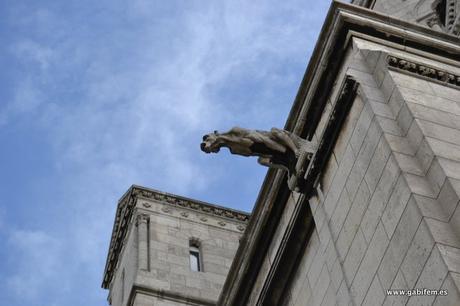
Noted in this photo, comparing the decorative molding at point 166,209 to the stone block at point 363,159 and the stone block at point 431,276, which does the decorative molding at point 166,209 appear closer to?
the stone block at point 363,159

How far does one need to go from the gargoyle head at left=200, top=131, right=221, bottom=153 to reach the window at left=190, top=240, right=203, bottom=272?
1463cm

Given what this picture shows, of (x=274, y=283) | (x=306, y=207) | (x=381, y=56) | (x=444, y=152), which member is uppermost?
(x=381, y=56)

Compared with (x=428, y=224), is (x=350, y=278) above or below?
below

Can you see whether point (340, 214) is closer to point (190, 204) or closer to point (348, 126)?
point (348, 126)

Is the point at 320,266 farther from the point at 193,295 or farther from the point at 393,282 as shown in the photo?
the point at 193,295

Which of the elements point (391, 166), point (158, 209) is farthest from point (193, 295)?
point (391, 166)

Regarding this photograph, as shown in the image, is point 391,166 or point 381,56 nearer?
point 391,166

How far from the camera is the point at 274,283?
16859 mm

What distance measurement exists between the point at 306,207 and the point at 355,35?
2837mm

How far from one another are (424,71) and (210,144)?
352 cm

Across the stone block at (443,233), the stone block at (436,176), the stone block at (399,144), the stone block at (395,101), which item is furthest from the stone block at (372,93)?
the stone block at (443,233)

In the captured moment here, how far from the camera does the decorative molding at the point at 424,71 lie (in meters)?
15.3

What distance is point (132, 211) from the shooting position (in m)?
32.0

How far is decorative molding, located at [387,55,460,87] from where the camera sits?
50.3ft
